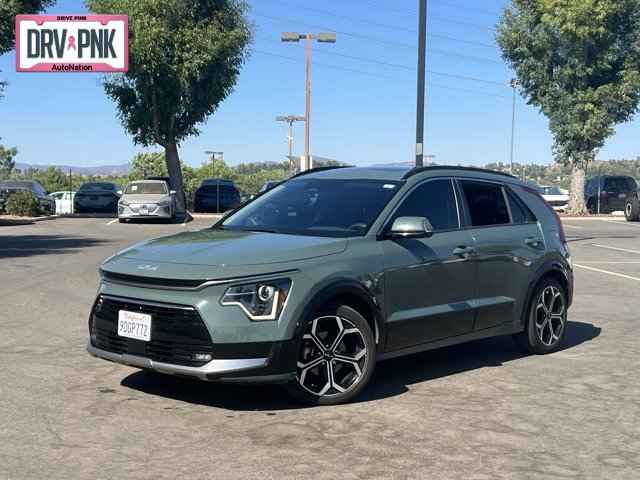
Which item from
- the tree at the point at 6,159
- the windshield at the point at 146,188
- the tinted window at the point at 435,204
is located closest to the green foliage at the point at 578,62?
the windshield at the point at 146,188

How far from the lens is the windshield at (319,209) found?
6.43m

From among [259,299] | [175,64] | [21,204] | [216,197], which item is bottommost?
[21,204]

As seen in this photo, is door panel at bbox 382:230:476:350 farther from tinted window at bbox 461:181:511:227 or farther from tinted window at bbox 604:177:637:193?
tinted window at bbox 604:177:637:193

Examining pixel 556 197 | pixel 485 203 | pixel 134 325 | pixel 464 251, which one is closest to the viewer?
pixel 134 325

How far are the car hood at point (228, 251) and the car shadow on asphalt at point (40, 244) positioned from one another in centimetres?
1113

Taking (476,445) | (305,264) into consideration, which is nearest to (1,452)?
(305,264)

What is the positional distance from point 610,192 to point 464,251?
122 ft

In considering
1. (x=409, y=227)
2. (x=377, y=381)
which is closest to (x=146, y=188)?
(x=377, y=381)

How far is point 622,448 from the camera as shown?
501 cm

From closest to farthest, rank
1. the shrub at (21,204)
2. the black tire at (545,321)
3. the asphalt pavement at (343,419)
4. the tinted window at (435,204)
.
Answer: the asphalt pavement at (343,419) → the tinted window at (435,204) → the black tire at (545,321) → the shrub at (21,204)

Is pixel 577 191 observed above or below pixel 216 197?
above

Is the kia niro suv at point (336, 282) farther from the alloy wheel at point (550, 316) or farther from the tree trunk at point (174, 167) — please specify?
the tree trunk at point (174, 167)

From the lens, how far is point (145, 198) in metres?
29.1

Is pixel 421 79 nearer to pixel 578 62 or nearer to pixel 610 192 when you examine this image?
pixel 578 62
